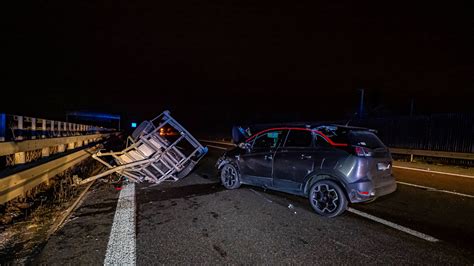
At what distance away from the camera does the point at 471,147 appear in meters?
11.7

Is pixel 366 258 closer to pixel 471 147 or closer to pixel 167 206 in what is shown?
pixel 167 206

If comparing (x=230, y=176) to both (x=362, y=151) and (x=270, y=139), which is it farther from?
(x=362, y=151)

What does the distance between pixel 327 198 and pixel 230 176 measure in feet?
8.83

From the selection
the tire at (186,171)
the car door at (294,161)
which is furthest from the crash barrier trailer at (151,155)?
the car door at (294,161)

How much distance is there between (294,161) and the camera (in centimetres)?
515

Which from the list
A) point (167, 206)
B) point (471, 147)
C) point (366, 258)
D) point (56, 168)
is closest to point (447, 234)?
point (366, 258)

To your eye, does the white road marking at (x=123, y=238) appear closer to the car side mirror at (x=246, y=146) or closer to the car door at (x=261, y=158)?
the car door at (x=261, y=158)

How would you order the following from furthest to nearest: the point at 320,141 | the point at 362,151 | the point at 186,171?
the point at 186,171 → the point at 320,141 → the point at 362,151

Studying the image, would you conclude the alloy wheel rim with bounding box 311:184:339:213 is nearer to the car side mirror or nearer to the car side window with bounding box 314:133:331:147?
the car side window with bounding box 314:133:331:147

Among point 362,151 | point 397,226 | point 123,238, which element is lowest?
point 123,238

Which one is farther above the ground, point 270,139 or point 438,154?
point 270,139

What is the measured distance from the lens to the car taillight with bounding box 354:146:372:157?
443cm

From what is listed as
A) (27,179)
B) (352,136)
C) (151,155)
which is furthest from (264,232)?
(151,155)

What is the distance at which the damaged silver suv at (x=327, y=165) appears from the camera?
4422mm
